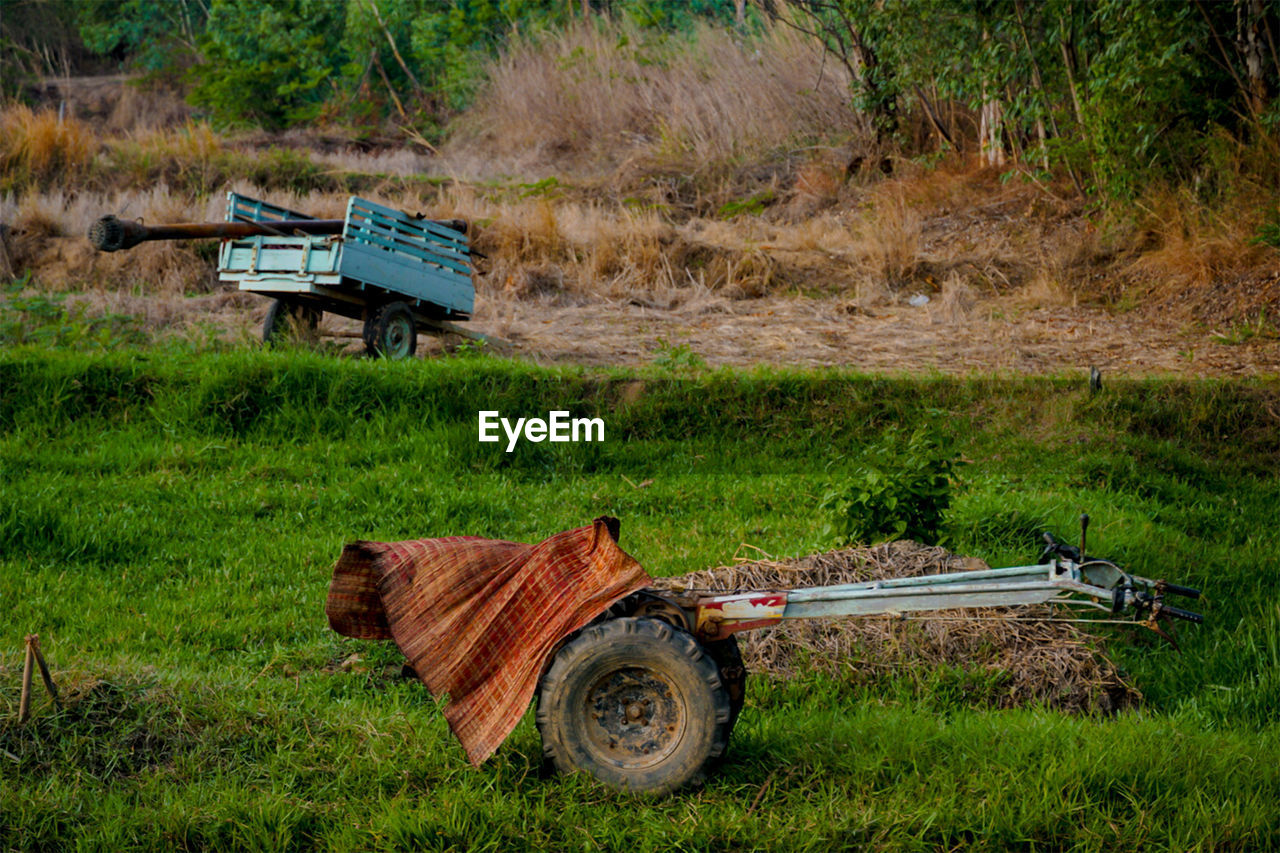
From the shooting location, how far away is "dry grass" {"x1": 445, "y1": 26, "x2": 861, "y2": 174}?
21.1 meters

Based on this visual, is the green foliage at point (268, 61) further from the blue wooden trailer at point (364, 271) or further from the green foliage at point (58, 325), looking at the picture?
the blue wooden trailer at point (364, 271)

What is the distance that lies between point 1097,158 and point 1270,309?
9.56 feet

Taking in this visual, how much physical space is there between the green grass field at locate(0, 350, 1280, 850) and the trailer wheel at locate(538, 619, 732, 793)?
12cm

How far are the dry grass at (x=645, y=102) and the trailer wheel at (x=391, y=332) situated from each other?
10.4 m

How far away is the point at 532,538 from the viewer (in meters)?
7.42

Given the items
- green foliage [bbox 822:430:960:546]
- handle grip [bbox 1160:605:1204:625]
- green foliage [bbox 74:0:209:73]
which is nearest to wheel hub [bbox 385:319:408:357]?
green foliage [bbox 822:430:960:546]

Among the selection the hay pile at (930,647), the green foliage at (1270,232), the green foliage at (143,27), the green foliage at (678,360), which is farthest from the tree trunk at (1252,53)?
the green foliage at (143,27)

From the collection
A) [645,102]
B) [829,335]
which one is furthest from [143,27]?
[829,335]

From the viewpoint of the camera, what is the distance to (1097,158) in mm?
13883

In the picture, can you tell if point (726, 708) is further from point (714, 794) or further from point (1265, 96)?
point (1265, 96)

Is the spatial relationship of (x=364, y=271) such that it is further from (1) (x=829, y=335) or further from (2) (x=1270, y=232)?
(2) (x=1270, y=232)

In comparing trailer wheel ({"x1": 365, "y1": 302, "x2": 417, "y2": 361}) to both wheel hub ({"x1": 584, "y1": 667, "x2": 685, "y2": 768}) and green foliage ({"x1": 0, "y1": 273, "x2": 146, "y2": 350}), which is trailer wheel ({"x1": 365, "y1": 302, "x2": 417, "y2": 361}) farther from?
wheel hub ({"x1": 584, "y1": 667, "x2": 685, "y2": 768})

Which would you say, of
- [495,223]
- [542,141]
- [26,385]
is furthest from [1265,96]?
[542,141]

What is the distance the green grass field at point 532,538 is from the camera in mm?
3881
